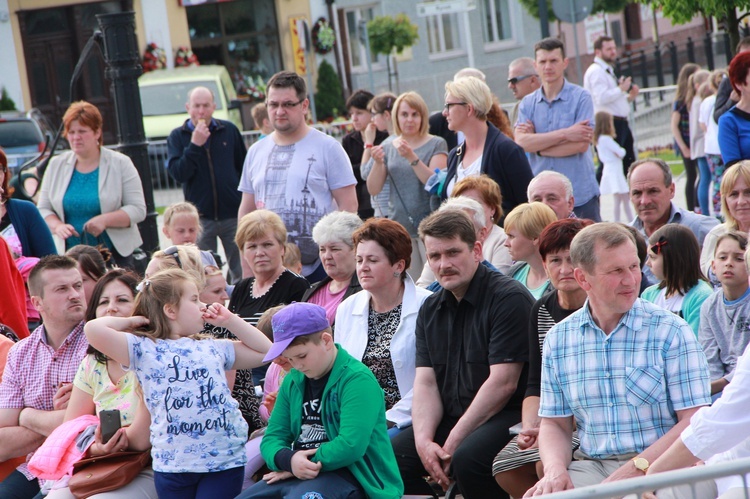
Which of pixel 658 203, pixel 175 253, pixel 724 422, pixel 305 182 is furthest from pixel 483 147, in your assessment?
pixel 724 422

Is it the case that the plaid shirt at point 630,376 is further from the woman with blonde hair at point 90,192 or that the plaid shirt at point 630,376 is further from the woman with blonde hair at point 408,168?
the woman with blonde hair at point 90,192

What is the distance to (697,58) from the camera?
101 feet

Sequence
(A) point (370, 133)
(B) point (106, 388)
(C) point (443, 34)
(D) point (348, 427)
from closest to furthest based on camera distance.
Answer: (D) point (348, 427) < (B) point (106, 388) < (A) point (370, 133) < (C) point (443, 34)

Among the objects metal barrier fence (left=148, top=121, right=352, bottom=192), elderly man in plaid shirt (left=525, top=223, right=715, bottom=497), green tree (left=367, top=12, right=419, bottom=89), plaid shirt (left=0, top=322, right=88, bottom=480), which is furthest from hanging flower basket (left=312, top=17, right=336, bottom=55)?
elderly man in plaid shirt (left=525, top=223, right=715, bottom=497)

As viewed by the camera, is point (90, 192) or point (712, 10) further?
point (712, 10)

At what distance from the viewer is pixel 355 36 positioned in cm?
3534

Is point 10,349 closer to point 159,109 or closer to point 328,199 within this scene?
point 328,199

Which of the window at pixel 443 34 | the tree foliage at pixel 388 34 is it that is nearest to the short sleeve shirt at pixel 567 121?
the tree foliage at pixel 388 34

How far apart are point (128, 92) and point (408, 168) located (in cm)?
252

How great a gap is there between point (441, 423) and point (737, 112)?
3274mm

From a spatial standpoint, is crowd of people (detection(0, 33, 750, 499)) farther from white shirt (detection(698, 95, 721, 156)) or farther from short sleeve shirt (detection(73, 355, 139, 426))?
white shirt (detection(698, 95, 721, 156))

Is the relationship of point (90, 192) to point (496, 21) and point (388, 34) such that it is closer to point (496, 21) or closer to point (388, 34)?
point (388, 34)

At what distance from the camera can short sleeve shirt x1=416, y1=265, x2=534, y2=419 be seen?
196 inches

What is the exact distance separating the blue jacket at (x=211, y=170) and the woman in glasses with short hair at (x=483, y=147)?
2.93 m
